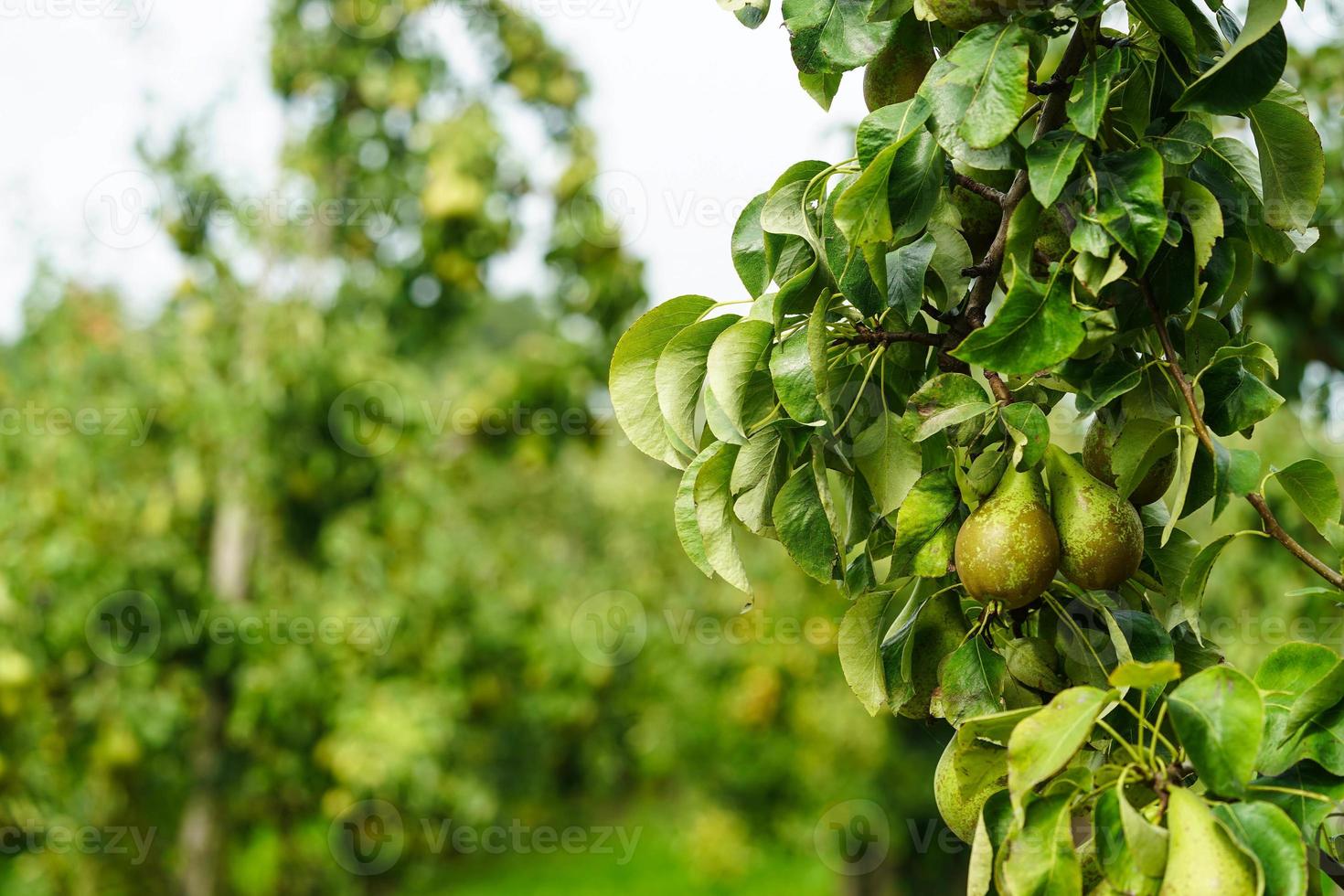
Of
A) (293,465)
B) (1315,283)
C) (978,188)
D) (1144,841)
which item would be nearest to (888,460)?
(978,188)

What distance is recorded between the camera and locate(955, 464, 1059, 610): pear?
0.61 m

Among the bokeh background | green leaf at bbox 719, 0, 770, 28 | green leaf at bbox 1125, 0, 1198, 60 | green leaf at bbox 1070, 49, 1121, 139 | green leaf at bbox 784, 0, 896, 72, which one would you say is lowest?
the bokeh background

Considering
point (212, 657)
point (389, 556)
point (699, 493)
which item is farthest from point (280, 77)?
point (699, 493)

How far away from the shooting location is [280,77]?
10.3ft

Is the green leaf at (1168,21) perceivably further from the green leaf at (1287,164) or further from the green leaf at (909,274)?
the green leaf at (909,274)

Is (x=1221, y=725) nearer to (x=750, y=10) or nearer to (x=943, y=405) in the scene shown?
(x=943, y=405)

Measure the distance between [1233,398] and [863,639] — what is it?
269 millimetres

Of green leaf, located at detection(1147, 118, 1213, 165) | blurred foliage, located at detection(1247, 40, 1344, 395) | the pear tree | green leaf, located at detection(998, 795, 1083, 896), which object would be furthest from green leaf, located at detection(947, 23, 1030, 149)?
blurred foliage, located at detection(1247, 40, 1344, 395)

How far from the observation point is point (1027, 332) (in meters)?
0.59

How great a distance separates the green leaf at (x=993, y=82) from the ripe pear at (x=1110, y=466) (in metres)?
0.23

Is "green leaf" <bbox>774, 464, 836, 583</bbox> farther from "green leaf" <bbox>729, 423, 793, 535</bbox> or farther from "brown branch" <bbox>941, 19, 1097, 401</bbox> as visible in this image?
"brown branch" <bbox>941, 19, 1097, 401</bbox>

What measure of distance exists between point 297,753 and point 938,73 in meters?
3.01

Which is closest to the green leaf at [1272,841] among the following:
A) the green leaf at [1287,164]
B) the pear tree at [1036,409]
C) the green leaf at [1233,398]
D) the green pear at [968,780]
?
the pear tree at [1036,409]

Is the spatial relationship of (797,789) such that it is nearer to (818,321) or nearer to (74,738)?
(74,738)
